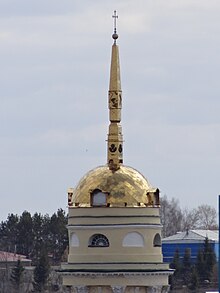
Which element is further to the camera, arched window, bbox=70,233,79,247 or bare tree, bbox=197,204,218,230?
bare tree, bbox=197,204,218,230

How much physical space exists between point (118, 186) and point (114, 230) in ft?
→ 4.84

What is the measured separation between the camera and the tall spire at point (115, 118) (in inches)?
2566

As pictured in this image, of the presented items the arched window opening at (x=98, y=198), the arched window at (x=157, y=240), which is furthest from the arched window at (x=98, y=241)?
the arched window at (x=157, y=240)

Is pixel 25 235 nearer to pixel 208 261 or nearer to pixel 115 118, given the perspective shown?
pixel 208 261

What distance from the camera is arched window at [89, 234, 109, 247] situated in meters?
65.1

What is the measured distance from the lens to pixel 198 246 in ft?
470

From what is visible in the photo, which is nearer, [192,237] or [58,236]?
[58,236]

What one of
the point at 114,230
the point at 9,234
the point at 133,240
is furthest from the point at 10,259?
the point at 114,230

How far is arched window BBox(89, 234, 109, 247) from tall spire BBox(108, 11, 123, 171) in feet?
7.38

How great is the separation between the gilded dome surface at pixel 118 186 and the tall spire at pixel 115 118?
0.39 metres

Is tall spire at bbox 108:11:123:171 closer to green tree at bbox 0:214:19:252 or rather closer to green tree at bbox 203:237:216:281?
green tree at bbox 203:237:216:281

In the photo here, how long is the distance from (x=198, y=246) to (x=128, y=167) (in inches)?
3082

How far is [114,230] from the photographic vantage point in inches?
2554

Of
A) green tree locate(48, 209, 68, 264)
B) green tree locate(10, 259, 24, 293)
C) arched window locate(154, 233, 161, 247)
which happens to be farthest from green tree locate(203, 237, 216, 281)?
arched window locate(154, 233, 161, 247)
